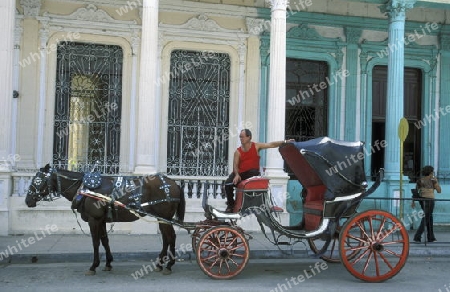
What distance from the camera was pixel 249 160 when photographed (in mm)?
8195

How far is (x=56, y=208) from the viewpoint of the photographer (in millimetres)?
11680

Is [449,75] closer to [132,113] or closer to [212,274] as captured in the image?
[132,113]

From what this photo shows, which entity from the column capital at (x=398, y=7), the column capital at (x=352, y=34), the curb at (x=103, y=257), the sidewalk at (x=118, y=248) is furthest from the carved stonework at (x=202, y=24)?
the curb at (x=103, y=257)

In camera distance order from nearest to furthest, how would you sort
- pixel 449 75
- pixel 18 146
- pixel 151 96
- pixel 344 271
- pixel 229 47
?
pixel 344 271, pixel 151 96, pixel 18 146, pixel 229 47, pixel 449 75

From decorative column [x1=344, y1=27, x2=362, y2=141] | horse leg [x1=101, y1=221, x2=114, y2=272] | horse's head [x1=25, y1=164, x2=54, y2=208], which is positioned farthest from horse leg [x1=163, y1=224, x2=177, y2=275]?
decorative column [x1=344, y1=27, x2=362, y2=141]

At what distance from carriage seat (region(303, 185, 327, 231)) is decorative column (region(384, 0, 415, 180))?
5.17 meters

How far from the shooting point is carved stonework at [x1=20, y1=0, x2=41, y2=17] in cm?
1264

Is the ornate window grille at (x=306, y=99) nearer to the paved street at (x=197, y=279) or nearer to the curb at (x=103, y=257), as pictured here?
the curb at (x=103, y=257)

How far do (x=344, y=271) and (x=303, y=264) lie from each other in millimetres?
870

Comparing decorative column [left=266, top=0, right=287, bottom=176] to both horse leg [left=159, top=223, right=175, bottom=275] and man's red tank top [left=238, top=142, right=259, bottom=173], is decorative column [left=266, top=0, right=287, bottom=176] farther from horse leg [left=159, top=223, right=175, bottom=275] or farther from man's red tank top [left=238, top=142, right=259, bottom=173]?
horse leg [left=159, top=223, right=175, bottom=275]

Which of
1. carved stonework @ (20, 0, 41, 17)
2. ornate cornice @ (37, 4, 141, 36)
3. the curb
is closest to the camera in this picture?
the curb

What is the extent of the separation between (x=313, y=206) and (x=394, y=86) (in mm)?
6052

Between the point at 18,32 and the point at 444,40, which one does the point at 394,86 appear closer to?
the point at 444,40

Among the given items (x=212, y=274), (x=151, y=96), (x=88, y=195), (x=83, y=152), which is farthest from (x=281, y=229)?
(x=83, y=152)
